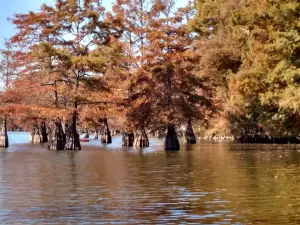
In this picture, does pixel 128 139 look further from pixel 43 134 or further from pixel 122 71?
pixel 43 134

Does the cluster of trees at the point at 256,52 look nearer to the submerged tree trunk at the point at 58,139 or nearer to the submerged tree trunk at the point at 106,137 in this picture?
the submerged tree trunk at the point at 58,139

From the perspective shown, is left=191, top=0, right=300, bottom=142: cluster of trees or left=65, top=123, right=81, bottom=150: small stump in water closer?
left=191, top=0, right=300, bottom=142: cluster of trees

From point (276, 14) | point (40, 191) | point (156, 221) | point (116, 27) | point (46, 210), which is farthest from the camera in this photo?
point (116, 27)

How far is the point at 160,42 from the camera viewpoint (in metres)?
49.5

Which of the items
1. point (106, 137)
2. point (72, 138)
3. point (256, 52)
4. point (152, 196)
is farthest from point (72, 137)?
point (152, 196)

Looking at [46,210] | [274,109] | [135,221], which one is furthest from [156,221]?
[274,109]

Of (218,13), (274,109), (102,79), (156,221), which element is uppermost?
(218,13)

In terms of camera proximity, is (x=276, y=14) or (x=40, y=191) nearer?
(x=40, y=191)

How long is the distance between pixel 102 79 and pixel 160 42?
6251 millimetres

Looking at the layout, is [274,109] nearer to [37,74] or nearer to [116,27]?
[116,27]

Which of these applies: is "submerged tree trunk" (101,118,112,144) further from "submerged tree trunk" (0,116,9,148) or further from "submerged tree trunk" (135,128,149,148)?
"submerged tree trunk" (135,128,149,148)

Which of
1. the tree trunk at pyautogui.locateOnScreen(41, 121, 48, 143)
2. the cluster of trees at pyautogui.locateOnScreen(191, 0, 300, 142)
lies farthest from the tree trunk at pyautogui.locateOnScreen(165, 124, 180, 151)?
the tree trunk at pyautogui.locateOnScreen(41, 121, 48, 143)

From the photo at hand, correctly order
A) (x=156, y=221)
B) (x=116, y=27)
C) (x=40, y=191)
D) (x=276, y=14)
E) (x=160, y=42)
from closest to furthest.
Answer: (x=156, y=221), (x=40, y=191), (x=276, y=14), (x=160, y=42), (x=116, y=27)

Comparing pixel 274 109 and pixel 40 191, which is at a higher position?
pixel 274 109
